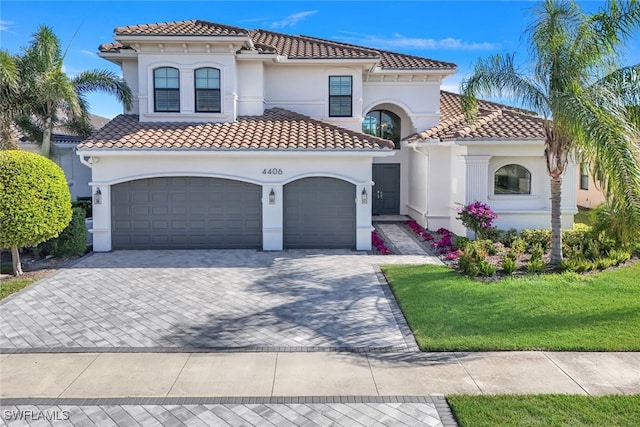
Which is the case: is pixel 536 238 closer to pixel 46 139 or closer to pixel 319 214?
pixel 319 214

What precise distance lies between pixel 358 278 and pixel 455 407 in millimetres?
6676

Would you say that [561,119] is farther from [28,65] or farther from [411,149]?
[28,65]

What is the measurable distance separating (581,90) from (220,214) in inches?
430

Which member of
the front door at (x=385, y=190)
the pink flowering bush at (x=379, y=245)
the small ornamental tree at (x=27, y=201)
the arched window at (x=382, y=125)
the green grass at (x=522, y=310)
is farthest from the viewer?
the front door at (x=385, y=190)

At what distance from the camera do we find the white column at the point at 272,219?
16.0 meters

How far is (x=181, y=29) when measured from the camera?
17.8m

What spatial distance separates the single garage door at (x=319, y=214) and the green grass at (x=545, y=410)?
10.3 m

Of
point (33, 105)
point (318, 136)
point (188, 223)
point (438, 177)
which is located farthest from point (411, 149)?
point (33, 105)

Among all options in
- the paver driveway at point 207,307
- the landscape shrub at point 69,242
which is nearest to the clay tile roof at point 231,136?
the landscape shrub at point 69,242

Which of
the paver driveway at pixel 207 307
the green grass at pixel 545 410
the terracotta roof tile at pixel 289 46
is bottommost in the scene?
the green grass at pixel 545 410

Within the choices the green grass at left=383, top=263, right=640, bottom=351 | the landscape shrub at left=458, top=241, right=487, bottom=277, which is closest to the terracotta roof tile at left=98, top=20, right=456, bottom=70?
the landscape shrub at left=458, top=241, right=487, bottom=277

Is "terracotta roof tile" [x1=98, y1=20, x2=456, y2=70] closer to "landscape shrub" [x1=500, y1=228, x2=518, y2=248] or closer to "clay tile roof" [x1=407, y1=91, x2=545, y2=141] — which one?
"clay tile roof" [x1=407, y1=91, x2=545, y2=141]

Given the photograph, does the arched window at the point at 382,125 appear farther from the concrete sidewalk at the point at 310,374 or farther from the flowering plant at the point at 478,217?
the concrete sidewalk at the point at 310,374

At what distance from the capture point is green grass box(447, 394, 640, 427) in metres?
5.65
